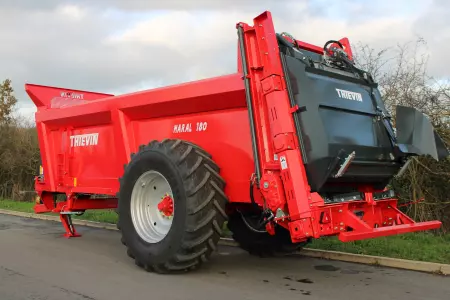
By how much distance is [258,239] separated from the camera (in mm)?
7191

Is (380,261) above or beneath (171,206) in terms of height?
beneath

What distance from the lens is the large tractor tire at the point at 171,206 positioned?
544 cm

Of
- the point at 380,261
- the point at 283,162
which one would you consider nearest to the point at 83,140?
the point at 283,162

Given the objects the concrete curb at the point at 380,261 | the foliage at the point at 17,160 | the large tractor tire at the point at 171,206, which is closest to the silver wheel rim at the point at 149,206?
the large tractor tire at the point at 171,206

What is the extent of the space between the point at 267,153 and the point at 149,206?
78.7 inches

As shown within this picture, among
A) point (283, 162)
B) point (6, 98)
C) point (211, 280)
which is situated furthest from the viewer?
point (6, 98)

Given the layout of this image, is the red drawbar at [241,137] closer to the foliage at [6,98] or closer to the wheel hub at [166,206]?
the wheel hub at [166,206]

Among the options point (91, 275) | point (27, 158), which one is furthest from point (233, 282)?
point (27, 158)

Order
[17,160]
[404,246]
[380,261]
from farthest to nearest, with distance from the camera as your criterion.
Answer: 1. [17,160]
2. [404,246]
3. [380,261]

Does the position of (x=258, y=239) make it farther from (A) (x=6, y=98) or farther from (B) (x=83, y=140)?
(A) (x=6, y=98)

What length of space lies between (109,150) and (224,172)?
255 cm

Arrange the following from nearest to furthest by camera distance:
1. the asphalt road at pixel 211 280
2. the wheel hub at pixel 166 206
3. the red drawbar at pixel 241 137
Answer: the red drawbar at pixel 241 137
the asphalt road at pixel 211 280
the wheel hub at pixel 166 206

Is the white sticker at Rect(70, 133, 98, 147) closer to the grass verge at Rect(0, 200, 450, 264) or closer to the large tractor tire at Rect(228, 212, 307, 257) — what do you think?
the large tractor tire at Rect(228, 212, 307, 257)

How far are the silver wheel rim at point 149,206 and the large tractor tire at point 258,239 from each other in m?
1.18
